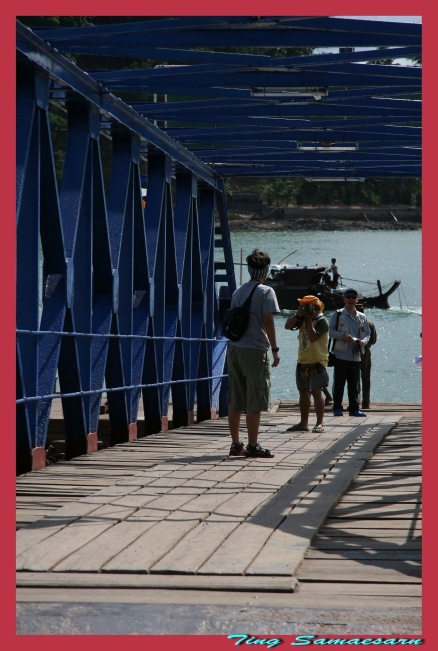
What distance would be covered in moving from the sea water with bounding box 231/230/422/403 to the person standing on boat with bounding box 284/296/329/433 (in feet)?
87.0

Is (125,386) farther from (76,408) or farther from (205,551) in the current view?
(205,551)

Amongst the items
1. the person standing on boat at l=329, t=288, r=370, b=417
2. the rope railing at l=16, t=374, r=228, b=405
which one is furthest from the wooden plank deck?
the person standing on boat at l=329, t=288, r=370, b=417

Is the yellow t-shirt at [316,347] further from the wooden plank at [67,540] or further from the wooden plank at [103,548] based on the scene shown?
the wooden plank at [103,548]

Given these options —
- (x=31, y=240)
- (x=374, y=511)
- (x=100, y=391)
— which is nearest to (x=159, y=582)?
(x=374, y=511)

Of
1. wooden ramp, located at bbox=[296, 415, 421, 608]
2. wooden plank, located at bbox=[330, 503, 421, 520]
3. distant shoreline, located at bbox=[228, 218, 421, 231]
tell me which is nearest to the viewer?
wooden ramp, located at bbox=[296, 415, 421, 608]

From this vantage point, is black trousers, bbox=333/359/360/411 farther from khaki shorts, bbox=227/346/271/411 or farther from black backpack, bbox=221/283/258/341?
black backpack, bbox=221/283/258/341

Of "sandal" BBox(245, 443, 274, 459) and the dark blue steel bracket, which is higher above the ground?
the dark blue steel bracket

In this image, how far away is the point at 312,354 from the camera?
40.4 ft

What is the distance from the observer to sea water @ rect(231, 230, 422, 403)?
4731 centimetres

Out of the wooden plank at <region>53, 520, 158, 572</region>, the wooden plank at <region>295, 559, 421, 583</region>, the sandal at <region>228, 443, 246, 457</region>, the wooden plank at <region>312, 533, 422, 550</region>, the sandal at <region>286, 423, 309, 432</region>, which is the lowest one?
the sandal at <region>286, 423, 309, 432</region>

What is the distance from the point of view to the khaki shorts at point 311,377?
40.0ft

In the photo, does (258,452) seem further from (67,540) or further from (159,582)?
(159,582)

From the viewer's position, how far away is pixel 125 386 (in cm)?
1261

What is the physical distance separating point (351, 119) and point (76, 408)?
5330 millimetres
